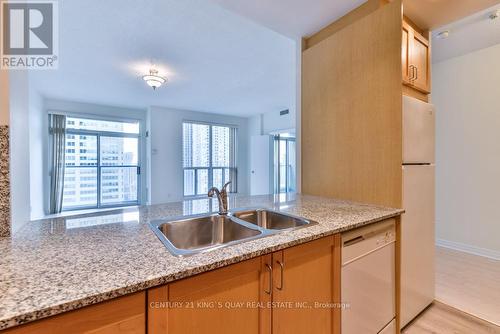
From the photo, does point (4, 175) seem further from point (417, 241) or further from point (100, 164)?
point (100, 164)

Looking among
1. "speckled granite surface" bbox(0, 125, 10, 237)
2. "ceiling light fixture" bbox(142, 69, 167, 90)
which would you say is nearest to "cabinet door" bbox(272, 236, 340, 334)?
"speckled granite surface" bbox(0, 125, 10, 237)

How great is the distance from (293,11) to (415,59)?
1.01 m

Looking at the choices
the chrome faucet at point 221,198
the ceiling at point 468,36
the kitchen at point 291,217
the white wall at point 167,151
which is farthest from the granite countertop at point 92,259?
the white wall at point 167,151

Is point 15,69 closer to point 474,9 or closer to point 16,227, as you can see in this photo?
point 16,227

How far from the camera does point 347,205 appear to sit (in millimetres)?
1653

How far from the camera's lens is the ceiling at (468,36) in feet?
7.38

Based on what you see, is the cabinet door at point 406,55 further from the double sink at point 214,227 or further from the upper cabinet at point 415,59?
the double sink at point 214,227

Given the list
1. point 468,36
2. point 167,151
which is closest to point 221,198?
point 468,36

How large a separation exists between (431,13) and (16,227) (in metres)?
2.94

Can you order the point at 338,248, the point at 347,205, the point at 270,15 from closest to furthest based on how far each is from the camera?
the point at 338,248 < the point at 347,205 < the point at 270,15

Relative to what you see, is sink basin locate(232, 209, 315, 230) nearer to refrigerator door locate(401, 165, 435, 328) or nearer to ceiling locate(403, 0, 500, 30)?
refrigerator door locate(401, 165, 435, 328)

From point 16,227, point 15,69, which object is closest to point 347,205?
point 16,227

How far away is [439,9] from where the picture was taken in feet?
5.58

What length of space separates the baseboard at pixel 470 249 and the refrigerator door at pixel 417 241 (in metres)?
1.63
